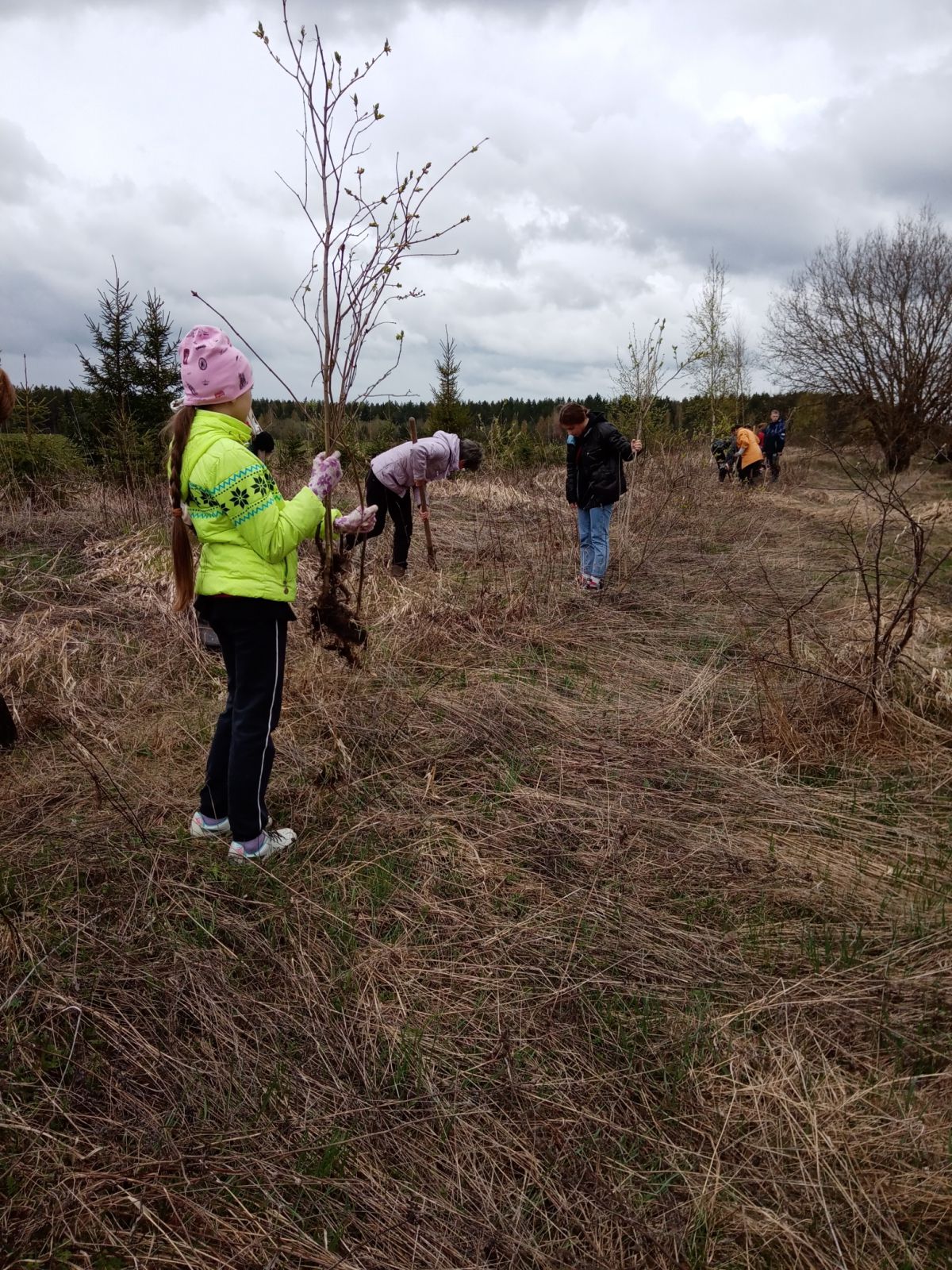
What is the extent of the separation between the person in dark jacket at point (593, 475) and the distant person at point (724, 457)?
28.5ft

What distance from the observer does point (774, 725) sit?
132 inches

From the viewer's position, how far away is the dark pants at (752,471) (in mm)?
13302

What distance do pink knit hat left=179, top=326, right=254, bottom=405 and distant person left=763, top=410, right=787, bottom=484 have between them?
1537 cm

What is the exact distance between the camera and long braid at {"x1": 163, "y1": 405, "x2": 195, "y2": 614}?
220 cm

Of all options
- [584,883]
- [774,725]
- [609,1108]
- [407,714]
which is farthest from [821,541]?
[609,1108]

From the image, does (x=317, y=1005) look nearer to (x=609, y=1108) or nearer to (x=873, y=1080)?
(x=609, y=1108)

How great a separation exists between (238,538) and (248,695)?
49cm

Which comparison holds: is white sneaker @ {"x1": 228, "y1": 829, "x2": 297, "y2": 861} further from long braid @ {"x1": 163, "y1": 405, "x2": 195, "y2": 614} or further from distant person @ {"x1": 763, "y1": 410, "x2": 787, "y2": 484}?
distant person @ {"x1": 763, "y1": 410, "x2": 787, "y2": 484}

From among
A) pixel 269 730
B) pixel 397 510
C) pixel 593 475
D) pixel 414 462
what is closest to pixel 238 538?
pixel 269 730

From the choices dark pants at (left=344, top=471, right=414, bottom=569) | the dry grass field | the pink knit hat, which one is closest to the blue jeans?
dark pants at (left=344, top=471, right=414, bottom=569)

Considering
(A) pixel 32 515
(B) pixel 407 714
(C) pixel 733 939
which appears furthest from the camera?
(A) pixel 32 515

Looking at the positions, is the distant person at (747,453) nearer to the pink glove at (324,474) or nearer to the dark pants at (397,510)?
the dark pants at (397,510)

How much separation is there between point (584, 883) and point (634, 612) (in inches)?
132

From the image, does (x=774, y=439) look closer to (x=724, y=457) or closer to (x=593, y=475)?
(x=724, y=457)
